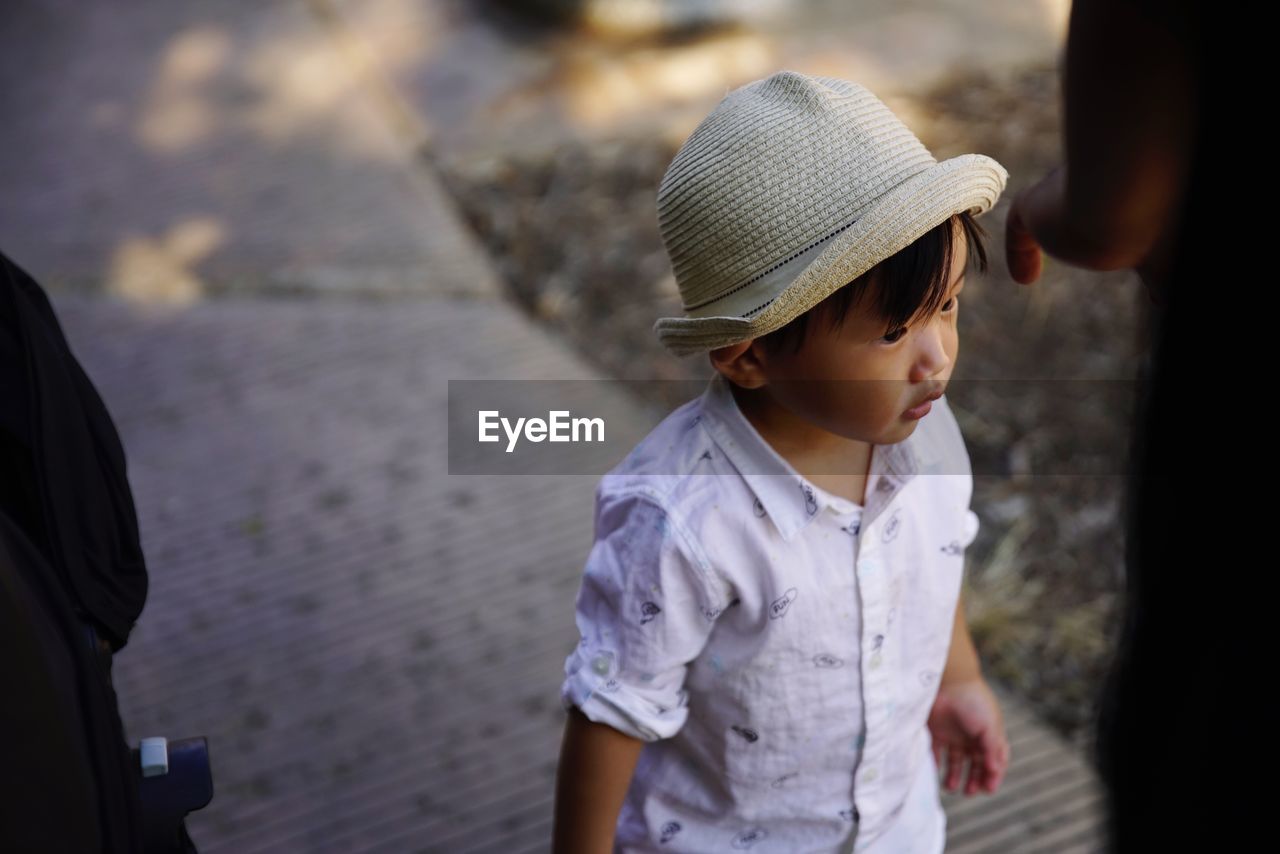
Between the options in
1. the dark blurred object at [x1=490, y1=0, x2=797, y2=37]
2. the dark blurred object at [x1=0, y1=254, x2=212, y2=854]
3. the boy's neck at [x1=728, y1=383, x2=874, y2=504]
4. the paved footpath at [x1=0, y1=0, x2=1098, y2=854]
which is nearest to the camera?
the dark blurred object at [x1=0, y1=254, x2=212, y2=854]

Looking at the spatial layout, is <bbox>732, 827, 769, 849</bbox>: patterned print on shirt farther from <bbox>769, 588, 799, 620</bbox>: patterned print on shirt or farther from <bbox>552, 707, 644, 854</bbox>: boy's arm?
<bbox>769, 588, 799, 620</bbox>: patterned print on shirt

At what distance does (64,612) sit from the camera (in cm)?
118

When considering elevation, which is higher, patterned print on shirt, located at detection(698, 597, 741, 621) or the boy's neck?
the boy's neck

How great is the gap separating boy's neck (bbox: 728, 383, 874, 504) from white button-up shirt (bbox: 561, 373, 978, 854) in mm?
26

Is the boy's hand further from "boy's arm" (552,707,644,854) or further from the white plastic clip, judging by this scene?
the white plastic clip

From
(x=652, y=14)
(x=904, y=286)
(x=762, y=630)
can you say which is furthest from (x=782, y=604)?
(x=652, y=14)

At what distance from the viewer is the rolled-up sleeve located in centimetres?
140

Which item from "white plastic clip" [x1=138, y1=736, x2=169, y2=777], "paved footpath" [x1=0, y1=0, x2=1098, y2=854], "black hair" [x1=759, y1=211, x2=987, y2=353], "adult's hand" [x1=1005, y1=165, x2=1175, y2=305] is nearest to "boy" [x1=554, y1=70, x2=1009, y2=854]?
"black hair" [x1=759, y1=211, x2=987, y2=353]

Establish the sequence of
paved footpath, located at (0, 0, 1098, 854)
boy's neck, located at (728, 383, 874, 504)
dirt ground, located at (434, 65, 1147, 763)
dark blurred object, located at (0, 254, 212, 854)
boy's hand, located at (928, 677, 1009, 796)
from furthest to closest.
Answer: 1. dirt ground, located at (434, 65, 1147, 763)
2. paved footpath, located at (0, 0, 1098, 854)
3. boy's hand, located at (928, 677, 1009, 796)
4. boy's neck, located at (728, 383, 874, 504)
5. dark blurred object, located at (0, 254, 212, 854)

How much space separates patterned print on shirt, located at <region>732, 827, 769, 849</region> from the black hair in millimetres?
579

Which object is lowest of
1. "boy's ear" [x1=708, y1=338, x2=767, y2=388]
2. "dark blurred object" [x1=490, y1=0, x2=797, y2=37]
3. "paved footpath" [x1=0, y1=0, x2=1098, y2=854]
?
"paved footpath" [x1=0, y1=0, x2=1098, y2=854]

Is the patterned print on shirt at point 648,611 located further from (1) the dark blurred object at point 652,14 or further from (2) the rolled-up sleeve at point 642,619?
(1) the dark blurred object at point 652,14

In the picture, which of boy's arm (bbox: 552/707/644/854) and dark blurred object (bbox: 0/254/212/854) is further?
boy's arm (bbox: 552/707/644/854)

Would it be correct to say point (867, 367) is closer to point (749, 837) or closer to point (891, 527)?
point (891, 527)
